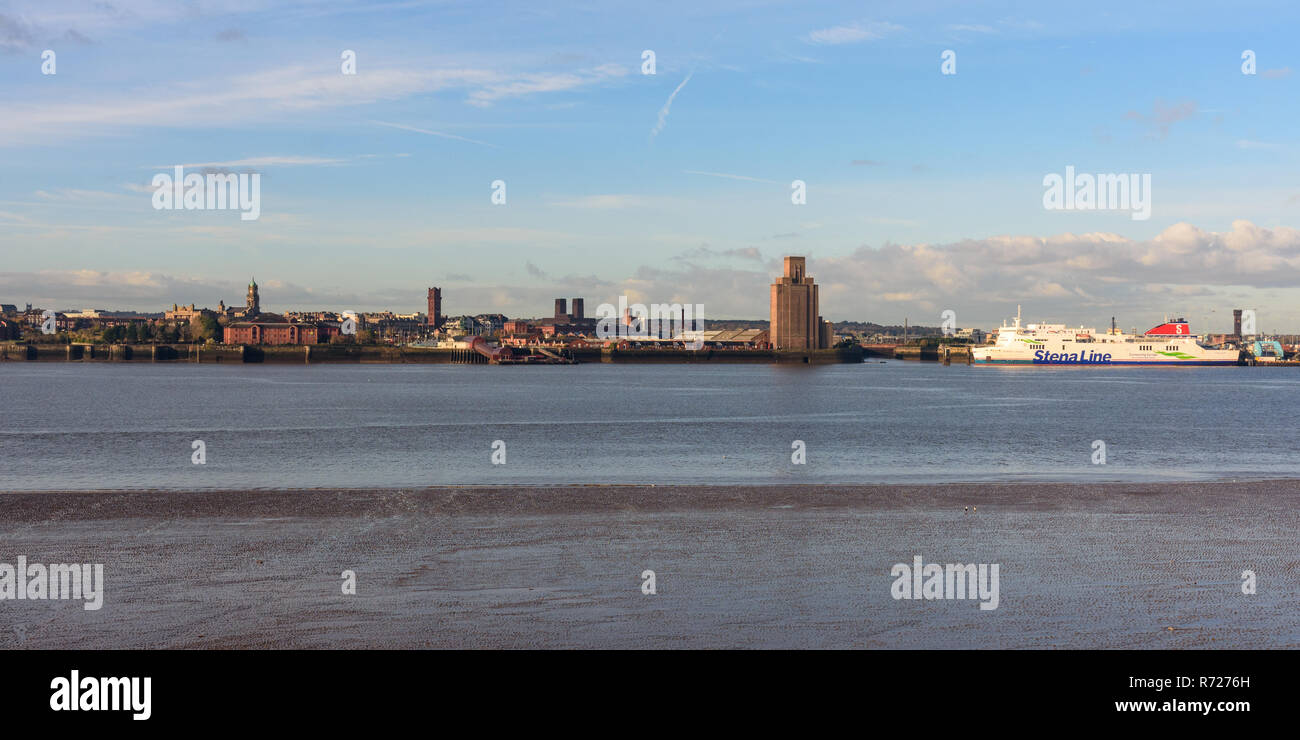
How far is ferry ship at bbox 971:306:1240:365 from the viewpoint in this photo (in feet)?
601

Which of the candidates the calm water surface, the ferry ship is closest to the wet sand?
the calm water surface

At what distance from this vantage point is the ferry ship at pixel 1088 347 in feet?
601

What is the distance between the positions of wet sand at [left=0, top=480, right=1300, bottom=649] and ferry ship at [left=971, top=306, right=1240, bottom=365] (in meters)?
169

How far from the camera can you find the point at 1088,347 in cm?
18350

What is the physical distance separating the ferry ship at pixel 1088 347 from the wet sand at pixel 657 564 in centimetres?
16934

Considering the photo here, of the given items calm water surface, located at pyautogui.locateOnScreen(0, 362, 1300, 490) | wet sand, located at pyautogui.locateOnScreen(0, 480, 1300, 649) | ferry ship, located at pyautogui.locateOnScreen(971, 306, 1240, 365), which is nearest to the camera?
A: wet sand, located at pyautogui.locateOnScreen(0, 480, 1300, 649)

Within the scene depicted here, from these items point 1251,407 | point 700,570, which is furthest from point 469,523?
point 1251,407

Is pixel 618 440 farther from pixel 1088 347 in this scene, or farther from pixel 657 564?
pixel 1088 347

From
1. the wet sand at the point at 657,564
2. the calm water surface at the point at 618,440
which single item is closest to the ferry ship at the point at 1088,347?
the calm water surface at the point at 618,440

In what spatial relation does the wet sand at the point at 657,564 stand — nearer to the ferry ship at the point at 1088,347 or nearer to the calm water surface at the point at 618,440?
the calm water surface at the point at 618,440

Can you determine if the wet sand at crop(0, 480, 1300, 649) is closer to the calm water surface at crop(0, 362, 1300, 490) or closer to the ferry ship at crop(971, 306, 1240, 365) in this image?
the calm water surface at crop(0, 362, 1300, 490)
